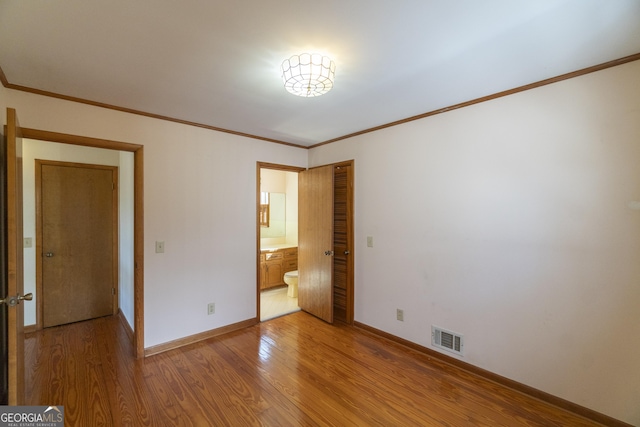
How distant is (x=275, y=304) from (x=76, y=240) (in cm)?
271

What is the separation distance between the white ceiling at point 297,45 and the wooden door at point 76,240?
165 cm

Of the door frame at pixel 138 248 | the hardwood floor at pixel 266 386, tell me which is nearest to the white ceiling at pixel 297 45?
the door frame at pixel 138 248

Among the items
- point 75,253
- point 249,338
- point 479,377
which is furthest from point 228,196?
point 479,377

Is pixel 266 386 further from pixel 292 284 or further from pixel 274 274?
pixel 274 274

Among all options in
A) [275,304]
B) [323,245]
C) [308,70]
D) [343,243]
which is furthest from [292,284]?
[308,70]

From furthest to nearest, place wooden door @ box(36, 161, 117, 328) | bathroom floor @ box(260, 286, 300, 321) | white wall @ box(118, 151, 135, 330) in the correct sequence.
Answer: bathroom floor @ box(260, 286, 300, 321) → wooden door @ box(36, 161, 117, 328) → white wall @ box(118, 151, 135, 330)

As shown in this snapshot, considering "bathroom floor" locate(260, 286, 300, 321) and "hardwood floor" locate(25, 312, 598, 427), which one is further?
"bathroom floor" locate(260, 286, 300, 321)

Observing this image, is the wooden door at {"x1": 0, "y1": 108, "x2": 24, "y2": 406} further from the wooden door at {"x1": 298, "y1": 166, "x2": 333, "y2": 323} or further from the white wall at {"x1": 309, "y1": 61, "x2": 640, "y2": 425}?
the white wall at {"x1": 309, "y1": 61, "x2": 640, "y2": 425}

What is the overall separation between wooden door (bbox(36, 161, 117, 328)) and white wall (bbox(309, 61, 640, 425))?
3663 millimetres

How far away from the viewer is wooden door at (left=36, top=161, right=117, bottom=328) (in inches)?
126

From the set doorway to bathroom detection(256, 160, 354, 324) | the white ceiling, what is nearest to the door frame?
the white ceiling

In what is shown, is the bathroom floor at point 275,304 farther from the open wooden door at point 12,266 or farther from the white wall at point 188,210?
the open wooden door at point 12,266

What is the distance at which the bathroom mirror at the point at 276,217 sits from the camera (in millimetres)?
5512

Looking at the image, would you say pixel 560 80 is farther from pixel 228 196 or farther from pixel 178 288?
pixel 178 288
